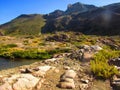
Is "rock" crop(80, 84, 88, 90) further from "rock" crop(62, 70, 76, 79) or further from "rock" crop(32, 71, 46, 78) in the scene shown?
"rock" crop(32, 71, 46, 78)

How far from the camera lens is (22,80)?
1327 cm

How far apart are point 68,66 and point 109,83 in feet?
10.9

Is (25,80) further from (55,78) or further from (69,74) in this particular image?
(69,74)

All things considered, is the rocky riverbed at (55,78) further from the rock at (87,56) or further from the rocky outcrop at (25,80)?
the rock at (87,56)

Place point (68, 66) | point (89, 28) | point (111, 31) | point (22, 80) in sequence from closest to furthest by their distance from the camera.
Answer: point (22, 80) → point (68, 66) → point (111, 31) → point (89, 28)

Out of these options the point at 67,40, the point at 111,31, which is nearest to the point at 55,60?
the point at 67,40

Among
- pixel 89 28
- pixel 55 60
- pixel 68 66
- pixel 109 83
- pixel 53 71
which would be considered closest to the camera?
pixel 109 83

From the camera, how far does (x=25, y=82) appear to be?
13133 mm

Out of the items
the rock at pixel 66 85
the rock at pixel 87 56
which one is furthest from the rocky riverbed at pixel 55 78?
the rock at pixel 87 56

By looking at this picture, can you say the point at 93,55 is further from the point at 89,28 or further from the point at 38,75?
the point at 89,28

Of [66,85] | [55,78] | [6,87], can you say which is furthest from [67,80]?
[6,87]

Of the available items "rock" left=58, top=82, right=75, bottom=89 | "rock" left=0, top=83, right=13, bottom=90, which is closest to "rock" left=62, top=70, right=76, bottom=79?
"rock" left=58, top=82, right=75, bottom=89

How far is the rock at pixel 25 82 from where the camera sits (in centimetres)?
1268

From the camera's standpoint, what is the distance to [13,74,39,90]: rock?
1268 cm
